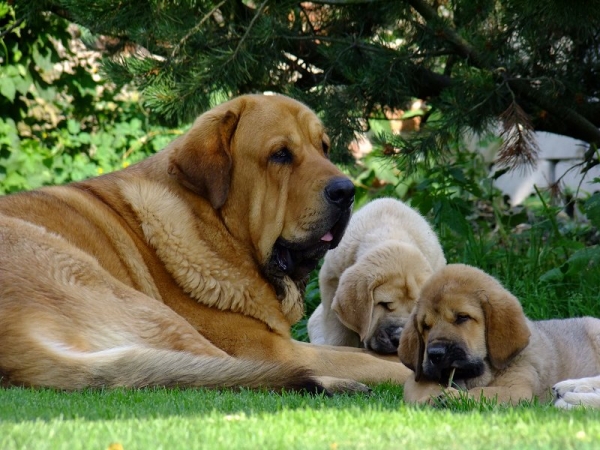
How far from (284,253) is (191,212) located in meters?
0.57

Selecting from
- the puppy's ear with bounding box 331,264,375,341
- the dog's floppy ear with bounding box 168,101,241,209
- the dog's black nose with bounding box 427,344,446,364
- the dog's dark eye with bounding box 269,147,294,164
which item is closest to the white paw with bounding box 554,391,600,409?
the dog's black nose with bounding box 427,344,446,364

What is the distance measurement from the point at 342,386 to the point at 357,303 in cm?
130

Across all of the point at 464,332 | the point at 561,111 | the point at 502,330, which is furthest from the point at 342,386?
the point at 561,111

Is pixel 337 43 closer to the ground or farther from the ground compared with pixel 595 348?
farther from the ground

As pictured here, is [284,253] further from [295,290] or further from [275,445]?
Result: [275,445]

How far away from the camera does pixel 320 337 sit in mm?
6789

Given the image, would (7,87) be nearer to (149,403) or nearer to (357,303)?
(357,303)

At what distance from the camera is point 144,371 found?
13.9 feet

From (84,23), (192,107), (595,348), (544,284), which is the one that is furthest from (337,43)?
(595,348)

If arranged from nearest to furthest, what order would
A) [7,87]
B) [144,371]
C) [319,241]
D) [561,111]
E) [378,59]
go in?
[144,371]
[319,241]
[378,59]
[561,111]
[7,87]

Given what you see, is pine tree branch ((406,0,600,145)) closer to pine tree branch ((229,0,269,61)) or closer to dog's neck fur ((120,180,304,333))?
pine tree branch ((229,0,269,61))

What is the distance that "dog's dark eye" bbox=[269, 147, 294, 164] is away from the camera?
5.28 m

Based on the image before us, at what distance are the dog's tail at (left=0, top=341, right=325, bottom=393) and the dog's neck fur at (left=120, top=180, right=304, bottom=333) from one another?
33.3 inches

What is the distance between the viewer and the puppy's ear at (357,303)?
19.4 ft
